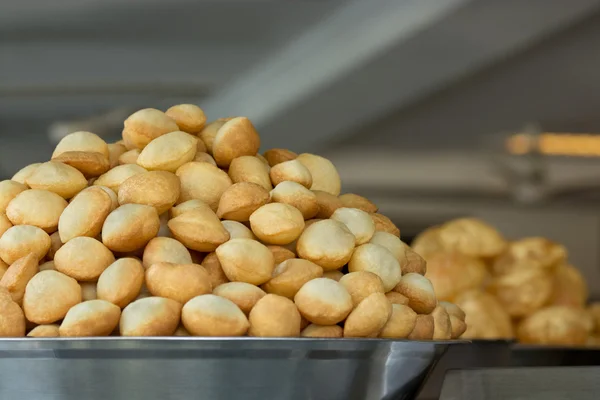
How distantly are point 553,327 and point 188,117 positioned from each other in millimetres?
870

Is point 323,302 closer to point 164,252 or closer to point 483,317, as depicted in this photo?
point 164,252

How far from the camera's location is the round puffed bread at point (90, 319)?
48 cm

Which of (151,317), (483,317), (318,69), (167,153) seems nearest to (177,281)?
(151,317)

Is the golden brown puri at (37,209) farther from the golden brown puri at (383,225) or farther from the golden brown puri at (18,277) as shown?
the golden brown puri at (383,225)

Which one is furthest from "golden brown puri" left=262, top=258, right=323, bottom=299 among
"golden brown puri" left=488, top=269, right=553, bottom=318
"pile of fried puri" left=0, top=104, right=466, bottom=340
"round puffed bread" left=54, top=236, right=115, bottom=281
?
"golden brown puri" left=488, top=269, right=553, bottom=318

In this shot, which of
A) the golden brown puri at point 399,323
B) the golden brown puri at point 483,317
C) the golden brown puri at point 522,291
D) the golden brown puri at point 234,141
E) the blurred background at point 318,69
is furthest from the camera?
the blurred background at point 318,69

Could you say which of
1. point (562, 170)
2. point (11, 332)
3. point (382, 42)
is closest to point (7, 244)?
point (11, 332)

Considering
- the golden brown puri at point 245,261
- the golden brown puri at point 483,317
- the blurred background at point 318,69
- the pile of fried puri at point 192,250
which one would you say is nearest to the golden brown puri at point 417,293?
the pile of fried puri at point 192,250

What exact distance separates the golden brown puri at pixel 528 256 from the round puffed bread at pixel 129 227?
0.98 meters

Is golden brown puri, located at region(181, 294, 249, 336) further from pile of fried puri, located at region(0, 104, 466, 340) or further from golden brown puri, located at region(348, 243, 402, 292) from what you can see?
golden brown puri, located at region(348, 243, 402, 292)

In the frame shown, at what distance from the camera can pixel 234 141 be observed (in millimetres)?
641

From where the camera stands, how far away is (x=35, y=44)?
12.7 ft

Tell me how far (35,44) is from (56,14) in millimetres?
422

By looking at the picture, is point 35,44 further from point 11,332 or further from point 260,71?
point 11,332
